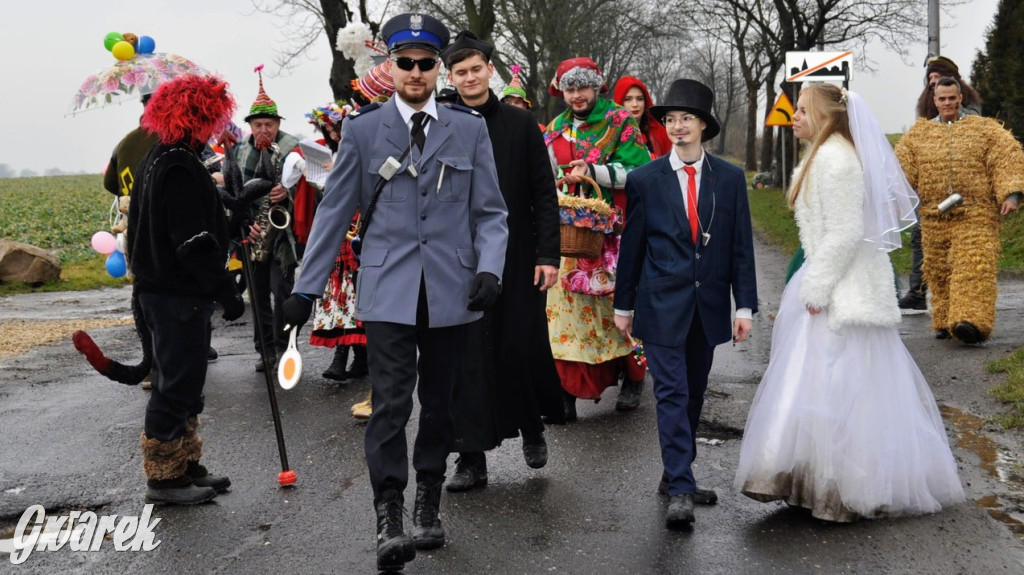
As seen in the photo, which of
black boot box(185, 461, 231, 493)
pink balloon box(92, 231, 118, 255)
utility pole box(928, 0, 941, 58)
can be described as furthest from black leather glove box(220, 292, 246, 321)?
utility pole box(928, 0, 941, 58)

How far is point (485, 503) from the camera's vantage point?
514 centimetres

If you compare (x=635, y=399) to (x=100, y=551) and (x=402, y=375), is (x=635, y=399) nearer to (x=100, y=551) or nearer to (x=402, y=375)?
(x=402, y=375)

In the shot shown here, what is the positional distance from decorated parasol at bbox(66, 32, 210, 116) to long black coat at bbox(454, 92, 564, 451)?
1770 millimetres

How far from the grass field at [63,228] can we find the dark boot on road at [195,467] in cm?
1063

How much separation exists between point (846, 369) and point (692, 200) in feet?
3.50

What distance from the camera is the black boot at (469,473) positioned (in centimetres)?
532

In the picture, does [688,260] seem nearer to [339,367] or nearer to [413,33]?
[413,33]

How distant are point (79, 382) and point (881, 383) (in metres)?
6.35

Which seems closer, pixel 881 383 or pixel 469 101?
pixel 881 383

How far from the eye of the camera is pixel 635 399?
7.04m

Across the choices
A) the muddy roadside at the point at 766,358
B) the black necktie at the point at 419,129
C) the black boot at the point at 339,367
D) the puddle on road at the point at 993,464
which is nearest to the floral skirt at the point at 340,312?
the black boot at the point at 339,367

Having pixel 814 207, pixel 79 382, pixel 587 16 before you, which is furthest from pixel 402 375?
pixel 587 16

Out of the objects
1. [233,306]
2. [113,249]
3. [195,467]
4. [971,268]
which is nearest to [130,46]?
[233,306]

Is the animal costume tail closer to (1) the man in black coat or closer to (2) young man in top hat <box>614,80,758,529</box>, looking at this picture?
(1) the man in black coat
